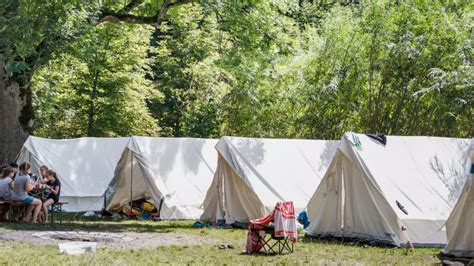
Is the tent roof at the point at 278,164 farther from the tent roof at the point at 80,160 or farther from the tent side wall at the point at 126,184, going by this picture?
the tent roof at the point at 80,160

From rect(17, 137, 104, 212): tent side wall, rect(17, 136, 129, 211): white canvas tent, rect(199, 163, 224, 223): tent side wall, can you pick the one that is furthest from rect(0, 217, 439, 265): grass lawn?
rect(17, 136, 129, 211): white canvas tent

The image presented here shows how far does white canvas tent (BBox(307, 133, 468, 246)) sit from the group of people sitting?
4.60 metres

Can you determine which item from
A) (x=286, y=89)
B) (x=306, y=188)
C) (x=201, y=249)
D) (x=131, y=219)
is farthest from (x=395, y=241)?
(x=286, y=89)

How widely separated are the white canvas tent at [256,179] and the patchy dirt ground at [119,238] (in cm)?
178

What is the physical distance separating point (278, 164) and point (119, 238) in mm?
4079

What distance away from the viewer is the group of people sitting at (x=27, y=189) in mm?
12523

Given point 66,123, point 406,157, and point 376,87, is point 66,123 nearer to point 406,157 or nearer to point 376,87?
point 376,87

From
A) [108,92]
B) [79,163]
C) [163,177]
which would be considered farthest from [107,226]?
[108,92]

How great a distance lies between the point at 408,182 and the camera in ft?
37.1

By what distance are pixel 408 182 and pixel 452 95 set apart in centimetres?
512

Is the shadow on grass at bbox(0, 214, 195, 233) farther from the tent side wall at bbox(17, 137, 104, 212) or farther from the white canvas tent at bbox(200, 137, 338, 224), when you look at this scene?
the tent side wall at bbox(17, 137, 104, 212)

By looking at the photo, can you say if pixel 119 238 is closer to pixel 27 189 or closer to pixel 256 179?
pixel 27 189

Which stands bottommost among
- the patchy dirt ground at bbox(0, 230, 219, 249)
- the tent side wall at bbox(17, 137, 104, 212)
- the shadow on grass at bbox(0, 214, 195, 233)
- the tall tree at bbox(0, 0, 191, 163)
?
the patchy dirt ground at bbox(0, 230, 219, 249)

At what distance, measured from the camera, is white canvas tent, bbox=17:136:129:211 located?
15969 mm
